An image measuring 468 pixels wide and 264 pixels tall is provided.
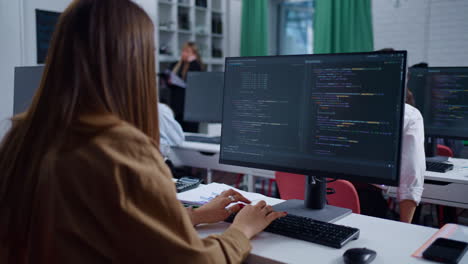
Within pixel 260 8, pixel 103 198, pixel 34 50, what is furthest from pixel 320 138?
pixel 260 8

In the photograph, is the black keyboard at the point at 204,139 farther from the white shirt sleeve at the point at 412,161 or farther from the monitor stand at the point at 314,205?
the monitor stand at the point at 314,205

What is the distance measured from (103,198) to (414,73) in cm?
228

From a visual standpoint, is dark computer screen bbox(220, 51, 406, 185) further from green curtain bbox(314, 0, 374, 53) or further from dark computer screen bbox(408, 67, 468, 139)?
green curtain bbox(314, 0, 374, 53)

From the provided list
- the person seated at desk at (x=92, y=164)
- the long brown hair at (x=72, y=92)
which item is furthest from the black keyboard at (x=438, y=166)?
the long brown hair at (x=72, y=92)

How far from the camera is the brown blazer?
2.71ft

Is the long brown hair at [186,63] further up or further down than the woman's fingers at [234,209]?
further up

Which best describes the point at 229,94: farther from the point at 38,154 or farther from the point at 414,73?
the point at 414,73

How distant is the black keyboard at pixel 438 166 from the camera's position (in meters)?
2.41

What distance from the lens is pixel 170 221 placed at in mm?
894

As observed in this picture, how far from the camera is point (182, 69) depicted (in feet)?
19.9

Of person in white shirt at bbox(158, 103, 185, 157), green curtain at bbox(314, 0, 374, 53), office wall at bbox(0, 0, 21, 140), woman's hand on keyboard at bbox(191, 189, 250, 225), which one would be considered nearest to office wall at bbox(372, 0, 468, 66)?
green curtain at bbox(314, 0, 374, 53)

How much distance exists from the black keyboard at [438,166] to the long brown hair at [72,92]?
195 cm

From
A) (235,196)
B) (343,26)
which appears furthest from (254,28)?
(235,196)

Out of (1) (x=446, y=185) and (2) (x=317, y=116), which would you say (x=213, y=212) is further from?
(1) (x=446, y=185)
